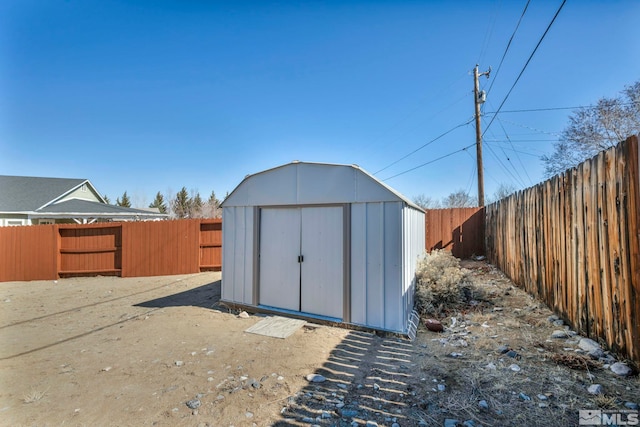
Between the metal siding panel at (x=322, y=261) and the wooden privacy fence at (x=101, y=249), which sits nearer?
the metal siding panel at (x=322, y=261)

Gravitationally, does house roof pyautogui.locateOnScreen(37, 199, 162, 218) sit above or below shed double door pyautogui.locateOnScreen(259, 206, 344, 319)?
above

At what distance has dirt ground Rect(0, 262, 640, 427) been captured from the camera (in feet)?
7.20

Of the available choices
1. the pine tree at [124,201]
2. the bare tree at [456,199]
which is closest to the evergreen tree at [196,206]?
Answer: the pine tree at [124,201]

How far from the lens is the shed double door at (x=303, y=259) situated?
4.36 m

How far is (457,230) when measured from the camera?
965 centimetres

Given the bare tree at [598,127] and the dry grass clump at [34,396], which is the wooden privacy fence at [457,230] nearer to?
the bare tree at [598,127]

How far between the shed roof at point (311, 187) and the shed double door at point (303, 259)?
7.8 inches

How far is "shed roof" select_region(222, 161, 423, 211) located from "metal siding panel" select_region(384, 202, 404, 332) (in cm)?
26

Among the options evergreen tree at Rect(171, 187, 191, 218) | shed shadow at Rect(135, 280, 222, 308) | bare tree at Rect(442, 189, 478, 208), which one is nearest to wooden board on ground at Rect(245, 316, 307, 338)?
shed shadow at Rect(135, 280, 222, 308)

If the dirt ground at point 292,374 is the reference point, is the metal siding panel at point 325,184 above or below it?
above

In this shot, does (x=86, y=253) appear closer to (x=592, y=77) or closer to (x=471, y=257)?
(x=471, y=257)

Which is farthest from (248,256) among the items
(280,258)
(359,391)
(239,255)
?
(359,391)

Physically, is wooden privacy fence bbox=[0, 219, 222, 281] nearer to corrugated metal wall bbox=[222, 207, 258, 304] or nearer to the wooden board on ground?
corrugated metal wall bbox=[222, 207, 258, 304]

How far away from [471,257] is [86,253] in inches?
498
